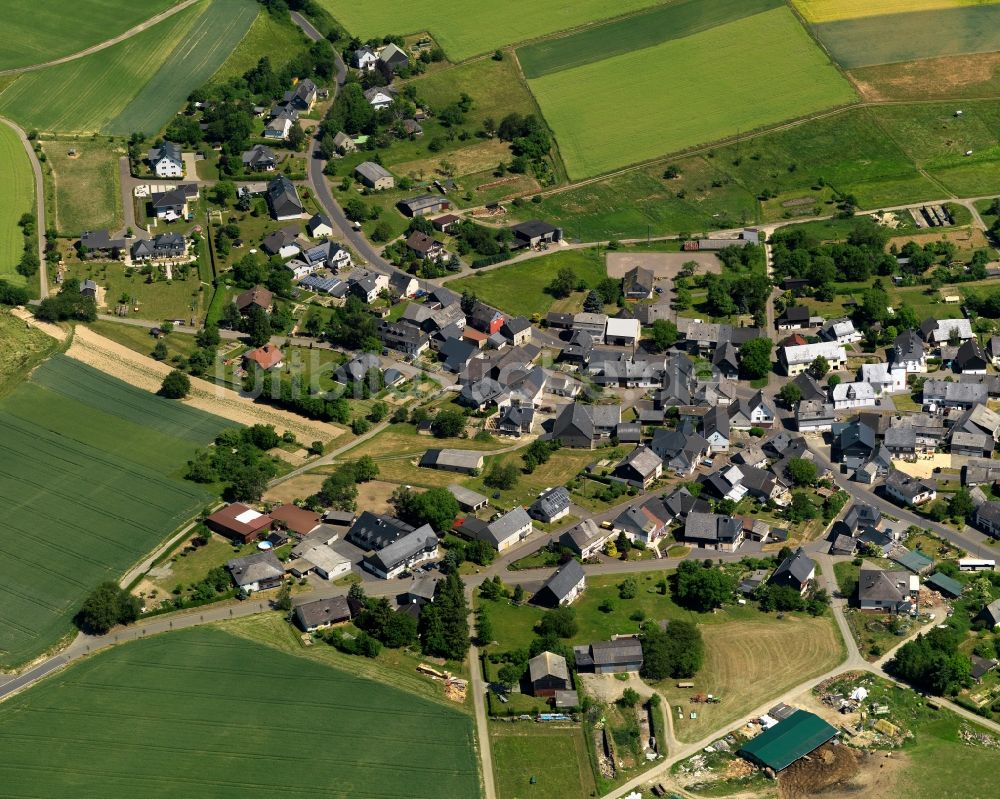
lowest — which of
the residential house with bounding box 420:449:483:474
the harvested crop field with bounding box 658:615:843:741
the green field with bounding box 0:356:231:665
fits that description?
the harvested crop field with bounding box 658:615:843:741

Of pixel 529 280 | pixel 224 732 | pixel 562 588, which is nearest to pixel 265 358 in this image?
pixel 529 280

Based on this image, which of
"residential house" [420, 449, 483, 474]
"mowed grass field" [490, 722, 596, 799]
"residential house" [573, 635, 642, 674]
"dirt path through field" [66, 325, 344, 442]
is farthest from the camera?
"dirt path through field" [66, 325, 344, 442]

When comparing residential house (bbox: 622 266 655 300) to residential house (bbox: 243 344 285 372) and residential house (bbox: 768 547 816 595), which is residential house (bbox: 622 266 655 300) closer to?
residential house (bbox: 243 344 285 372)

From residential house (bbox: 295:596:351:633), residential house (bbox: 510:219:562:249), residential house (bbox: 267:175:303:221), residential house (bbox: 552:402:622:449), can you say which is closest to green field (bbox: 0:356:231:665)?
residential house (bbox: 295:596:351:633)

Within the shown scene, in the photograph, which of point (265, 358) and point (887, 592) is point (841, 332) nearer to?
point (887, 592)

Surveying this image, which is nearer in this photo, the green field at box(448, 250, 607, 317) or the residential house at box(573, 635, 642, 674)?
the residential house at box(573, 635, 642, 674)

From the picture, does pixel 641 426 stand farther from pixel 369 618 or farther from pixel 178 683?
pixel 178 683
